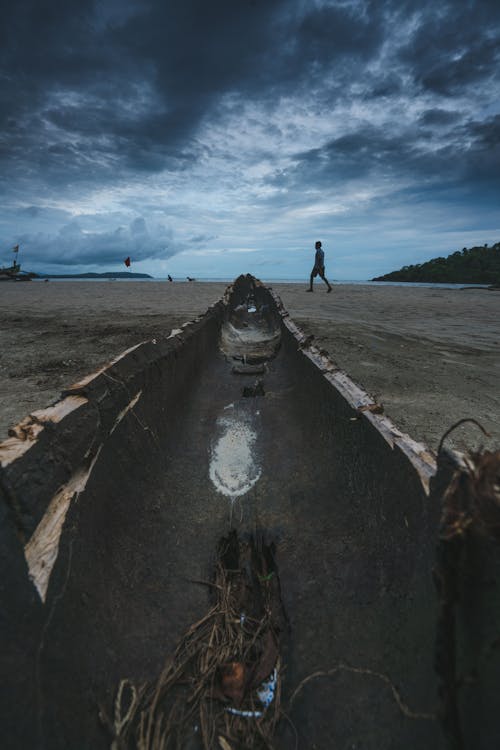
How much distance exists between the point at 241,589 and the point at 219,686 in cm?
46

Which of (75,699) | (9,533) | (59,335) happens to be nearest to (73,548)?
(9,533)

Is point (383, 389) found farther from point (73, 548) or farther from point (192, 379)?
point (73, 548)

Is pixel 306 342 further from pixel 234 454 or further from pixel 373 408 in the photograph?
pixel 373 408

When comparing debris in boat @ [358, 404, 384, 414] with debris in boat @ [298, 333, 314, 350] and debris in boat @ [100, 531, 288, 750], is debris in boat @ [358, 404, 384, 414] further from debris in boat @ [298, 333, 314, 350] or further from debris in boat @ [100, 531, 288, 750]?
debris in boat @ [298, 333, 314, 350]

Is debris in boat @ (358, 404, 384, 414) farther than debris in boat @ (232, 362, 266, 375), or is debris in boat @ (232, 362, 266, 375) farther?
debris in boat @ (232, 362, 266, 375)

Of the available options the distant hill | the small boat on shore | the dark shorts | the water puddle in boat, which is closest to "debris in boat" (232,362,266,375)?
the water puddle in boat

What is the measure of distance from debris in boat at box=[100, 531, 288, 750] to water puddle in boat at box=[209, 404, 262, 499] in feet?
2.73

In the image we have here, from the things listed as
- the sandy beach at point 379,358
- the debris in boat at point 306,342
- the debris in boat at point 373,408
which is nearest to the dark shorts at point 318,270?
the sandy beach at point 379,358

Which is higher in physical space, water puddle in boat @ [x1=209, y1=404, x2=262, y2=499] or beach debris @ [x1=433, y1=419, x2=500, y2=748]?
beach debris @ [x1=433, y1=419, x2=500, y2=748]

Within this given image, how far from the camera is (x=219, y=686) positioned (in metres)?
1.50

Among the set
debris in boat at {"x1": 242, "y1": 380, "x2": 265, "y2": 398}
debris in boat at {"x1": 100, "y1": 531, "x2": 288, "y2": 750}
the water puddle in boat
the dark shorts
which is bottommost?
debris in boat at {"x1": 100, "y1": 531, "x2": 288, "y2": 750}

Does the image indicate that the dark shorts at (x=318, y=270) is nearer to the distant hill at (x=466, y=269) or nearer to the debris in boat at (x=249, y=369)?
the debris in boat at (x=249, y=369)

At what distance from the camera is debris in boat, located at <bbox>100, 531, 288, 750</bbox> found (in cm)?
131

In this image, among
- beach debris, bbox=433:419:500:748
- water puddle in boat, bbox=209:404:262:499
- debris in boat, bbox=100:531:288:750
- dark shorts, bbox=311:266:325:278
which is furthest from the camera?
dark shorts, bbox=311:266:325:278
